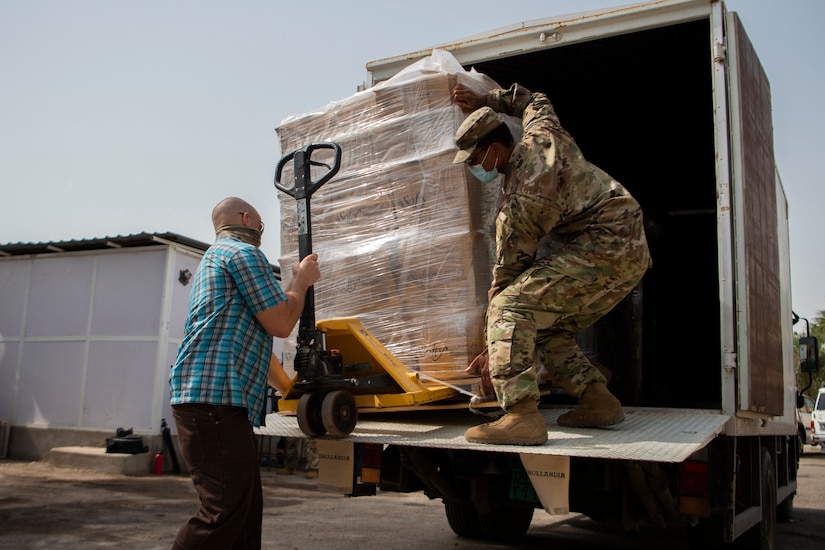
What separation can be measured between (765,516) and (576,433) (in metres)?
2.22

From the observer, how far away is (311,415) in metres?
3.35

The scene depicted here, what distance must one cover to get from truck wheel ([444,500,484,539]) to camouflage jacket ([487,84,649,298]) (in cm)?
248

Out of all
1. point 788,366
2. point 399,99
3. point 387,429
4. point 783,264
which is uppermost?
point 399,99

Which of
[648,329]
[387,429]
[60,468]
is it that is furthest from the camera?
[60,468]

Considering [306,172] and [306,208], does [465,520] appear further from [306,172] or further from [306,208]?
[306,172]

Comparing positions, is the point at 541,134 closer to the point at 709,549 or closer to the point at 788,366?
the point at 709,549

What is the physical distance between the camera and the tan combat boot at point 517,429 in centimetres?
285

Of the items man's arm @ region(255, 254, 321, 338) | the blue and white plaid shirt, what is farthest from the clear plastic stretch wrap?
the blue and white plaid shirt

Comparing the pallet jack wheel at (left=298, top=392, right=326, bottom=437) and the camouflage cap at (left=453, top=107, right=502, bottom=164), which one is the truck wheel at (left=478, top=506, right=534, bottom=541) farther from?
the camouflage cap at (left=453, top=107, right=502, bottom=164)

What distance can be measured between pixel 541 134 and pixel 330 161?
56.0 inches

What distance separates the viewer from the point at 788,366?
5766 mm

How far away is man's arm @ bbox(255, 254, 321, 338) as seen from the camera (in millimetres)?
2775

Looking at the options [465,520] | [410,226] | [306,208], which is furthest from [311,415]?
[465,520]

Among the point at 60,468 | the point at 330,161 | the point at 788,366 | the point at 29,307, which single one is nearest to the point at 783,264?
the point at 788,366
